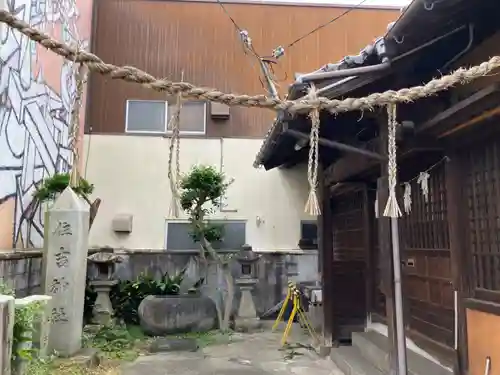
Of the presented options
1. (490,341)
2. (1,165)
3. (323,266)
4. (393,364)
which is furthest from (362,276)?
(1,165)

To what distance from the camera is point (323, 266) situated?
7.55 metres

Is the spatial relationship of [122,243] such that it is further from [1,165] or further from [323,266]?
[323,266]

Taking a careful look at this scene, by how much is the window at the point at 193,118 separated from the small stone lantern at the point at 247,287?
350cm

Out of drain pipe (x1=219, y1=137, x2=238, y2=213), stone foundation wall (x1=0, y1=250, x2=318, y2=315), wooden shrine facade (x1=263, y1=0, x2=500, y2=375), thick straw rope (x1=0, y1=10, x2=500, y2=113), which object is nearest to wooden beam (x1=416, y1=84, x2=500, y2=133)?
wooden shrine facade (x1=263, y1=0, x2=500, y2=375)

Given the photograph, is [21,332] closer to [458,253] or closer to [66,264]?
[66,264]

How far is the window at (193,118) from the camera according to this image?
11867 mm

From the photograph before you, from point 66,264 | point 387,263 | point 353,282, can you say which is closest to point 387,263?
point 387,263

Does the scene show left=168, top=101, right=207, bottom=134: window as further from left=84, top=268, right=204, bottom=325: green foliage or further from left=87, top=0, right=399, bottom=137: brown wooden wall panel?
left=84, top=268, right=204, bottom=325: green foliage

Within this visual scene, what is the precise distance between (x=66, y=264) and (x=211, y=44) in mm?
7729

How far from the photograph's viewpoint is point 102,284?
31.3 feet

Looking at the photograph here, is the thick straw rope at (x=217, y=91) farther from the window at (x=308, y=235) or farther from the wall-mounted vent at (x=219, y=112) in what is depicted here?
the wall-mounted vent at (x=219, y=112)

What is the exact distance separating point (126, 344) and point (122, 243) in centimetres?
372

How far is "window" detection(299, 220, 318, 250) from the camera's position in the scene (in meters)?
11.5

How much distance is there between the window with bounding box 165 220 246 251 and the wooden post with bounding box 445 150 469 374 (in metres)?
7.44
